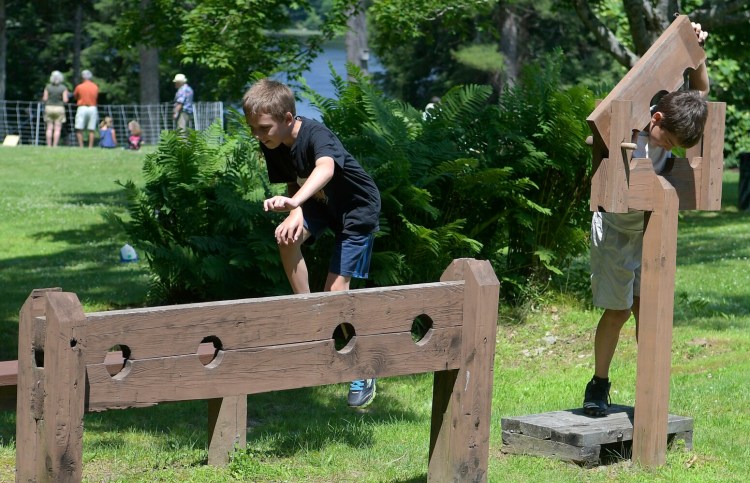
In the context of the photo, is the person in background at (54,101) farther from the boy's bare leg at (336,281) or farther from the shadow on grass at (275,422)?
Result: the boy's bare leg at (336,281)

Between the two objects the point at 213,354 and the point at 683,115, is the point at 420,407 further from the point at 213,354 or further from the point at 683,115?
the point at 213,354

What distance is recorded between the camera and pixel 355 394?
6301 millimetres

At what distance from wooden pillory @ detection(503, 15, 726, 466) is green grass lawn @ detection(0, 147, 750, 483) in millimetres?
324

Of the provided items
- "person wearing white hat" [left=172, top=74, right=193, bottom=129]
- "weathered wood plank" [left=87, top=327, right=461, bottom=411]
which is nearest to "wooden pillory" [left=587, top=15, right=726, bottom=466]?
"weathered wood plank" [left=87, top=327, right=461, bottom=411]

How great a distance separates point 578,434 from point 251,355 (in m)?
1.96

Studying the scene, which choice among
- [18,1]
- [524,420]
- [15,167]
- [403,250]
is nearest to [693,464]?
[524,420]

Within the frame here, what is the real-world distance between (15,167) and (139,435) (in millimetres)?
19084

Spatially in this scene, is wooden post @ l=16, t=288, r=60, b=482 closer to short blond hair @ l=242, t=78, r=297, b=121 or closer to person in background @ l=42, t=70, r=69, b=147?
short blond hair @ l=242, t=78, r=297, b=121

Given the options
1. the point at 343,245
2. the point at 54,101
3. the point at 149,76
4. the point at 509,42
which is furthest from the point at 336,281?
the point at 509,42

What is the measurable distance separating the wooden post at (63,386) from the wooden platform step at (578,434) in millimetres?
2607

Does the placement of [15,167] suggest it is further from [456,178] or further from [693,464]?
[693,464]

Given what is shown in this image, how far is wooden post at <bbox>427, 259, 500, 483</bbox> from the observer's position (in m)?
4.62

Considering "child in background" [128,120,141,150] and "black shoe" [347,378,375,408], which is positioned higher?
"child in background" [128,120,141,150]

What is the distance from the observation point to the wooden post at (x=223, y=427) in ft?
17.7
